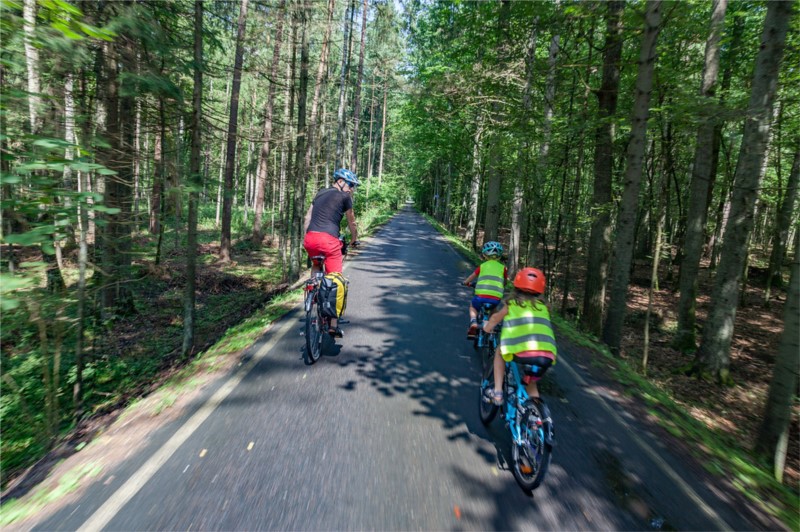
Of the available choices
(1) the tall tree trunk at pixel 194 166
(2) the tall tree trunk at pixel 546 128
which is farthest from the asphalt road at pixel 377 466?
(2) the tall tree trunk at pixel 546 128

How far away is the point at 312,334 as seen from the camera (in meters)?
5.50

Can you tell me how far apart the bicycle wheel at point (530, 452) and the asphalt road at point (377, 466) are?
0.14 metres

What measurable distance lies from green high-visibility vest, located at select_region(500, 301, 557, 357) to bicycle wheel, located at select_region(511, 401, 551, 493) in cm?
50

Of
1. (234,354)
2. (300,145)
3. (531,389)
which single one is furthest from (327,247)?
(300,145)

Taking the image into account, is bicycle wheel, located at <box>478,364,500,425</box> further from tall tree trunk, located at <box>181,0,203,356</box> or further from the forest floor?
tall tree trunk, located at <box>181,0,203,356</box>

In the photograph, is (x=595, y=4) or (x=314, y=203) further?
(x=595, y=4)

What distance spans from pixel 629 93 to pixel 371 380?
1259cm

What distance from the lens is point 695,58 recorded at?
11664mm

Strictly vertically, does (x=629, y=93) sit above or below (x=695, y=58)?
below

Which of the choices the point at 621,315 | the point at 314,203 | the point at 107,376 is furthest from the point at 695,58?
the point at 107,376

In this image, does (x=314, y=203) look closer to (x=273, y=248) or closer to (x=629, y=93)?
(x=629, y=93)

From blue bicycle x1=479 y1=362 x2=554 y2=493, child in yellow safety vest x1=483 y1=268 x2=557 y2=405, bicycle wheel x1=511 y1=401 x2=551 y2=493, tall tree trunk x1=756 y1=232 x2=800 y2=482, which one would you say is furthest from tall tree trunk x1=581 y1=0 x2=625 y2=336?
bicycle wheel x1=511 y1=401 x2=551 y2=493

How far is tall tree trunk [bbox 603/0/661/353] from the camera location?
769cm

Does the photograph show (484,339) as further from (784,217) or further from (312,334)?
(784,217)
